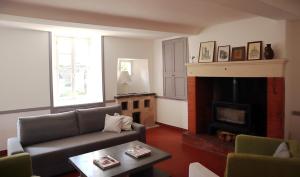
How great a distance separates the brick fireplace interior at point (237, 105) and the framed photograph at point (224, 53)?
1.44ft

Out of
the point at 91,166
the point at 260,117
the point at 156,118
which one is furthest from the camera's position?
the point at 156,118

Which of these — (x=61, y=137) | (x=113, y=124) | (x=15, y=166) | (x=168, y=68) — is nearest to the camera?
(x=15, y=166)

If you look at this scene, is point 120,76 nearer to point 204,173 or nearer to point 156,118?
point 156,118

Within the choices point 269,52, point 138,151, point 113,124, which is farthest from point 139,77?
point 138,151

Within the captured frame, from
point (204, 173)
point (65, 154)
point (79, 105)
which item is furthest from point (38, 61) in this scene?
point (204, 173)

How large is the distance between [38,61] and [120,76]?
6.81ft

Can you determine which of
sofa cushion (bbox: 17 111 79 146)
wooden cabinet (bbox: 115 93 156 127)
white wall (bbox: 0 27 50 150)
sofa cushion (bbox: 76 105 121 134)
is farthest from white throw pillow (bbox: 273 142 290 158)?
white wall (bbox: 0 27 50 150)

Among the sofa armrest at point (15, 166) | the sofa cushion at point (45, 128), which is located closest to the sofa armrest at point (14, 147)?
the sofa cushion at point (45, 128)

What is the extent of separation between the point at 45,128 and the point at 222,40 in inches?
138

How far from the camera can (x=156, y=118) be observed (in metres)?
6.43

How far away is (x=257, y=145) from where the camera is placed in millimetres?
2514

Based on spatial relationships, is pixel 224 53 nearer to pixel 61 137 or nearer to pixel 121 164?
pixel 121 164

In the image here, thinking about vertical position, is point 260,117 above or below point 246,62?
below

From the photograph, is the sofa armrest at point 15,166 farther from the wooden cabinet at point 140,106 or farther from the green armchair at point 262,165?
the wooden cabinet at point 140,106
